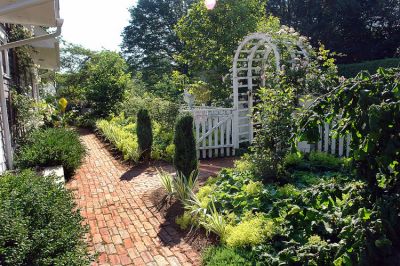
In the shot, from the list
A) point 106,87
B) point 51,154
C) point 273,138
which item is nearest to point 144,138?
point 51,154

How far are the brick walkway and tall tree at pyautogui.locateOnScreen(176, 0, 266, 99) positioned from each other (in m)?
6.02

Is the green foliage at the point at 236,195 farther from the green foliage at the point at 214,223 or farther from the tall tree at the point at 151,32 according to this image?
the tall tree at the point at 151,32

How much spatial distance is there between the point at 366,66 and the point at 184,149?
16334 millimetres

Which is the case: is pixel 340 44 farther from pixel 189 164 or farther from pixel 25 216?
pixel 25 216

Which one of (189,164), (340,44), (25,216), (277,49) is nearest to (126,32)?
(340,44)

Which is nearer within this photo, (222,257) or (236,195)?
(222,257)

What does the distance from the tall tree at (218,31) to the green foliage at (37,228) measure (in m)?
9.06

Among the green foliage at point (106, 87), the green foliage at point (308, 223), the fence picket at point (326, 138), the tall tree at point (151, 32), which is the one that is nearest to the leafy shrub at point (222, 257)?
the green foliage at point (308, 223)

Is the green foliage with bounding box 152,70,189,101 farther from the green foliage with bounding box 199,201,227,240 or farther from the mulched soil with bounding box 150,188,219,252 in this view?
the green foliage with bounding box 199,201,227,240

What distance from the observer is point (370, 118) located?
141cm

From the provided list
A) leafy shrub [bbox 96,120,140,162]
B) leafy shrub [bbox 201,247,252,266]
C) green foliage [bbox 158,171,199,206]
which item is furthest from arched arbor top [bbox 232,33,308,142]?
leafy shrub [bbox 201,247,252,266]

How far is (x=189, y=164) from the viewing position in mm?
5121

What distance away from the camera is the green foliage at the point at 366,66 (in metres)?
16.3

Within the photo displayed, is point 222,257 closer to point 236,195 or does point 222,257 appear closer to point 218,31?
point 236,195
